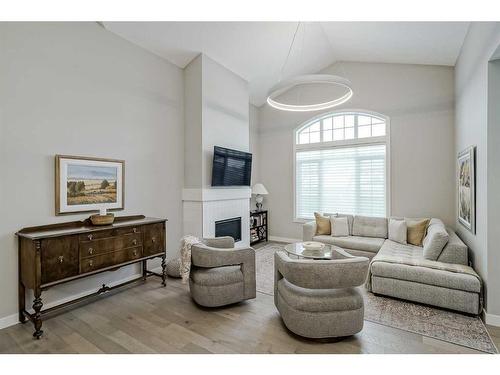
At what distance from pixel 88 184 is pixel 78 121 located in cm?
78

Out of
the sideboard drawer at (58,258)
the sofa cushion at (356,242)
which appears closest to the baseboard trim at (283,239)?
the sofa cushion at (356,242)

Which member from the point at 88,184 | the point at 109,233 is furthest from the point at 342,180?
the point at 88,184

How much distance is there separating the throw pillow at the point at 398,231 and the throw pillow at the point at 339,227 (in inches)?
29.8

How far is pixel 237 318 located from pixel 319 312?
3.00ft

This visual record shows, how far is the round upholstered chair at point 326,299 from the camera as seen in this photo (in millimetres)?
2199

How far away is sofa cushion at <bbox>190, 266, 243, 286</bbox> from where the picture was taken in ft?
9.22

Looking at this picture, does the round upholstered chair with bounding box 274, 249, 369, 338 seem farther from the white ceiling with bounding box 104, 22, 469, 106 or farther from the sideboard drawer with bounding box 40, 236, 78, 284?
the white ceiling with bounding box 104, 22, 469, 106

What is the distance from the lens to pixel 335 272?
2.20 metres

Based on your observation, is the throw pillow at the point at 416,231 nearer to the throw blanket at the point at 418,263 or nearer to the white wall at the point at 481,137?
the white wall at the point at 481,137

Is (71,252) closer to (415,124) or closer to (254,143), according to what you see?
(254,143)

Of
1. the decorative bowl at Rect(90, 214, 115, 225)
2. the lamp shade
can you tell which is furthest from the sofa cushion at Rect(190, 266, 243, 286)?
the lamp shade

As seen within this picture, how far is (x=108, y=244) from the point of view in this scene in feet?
9.70
